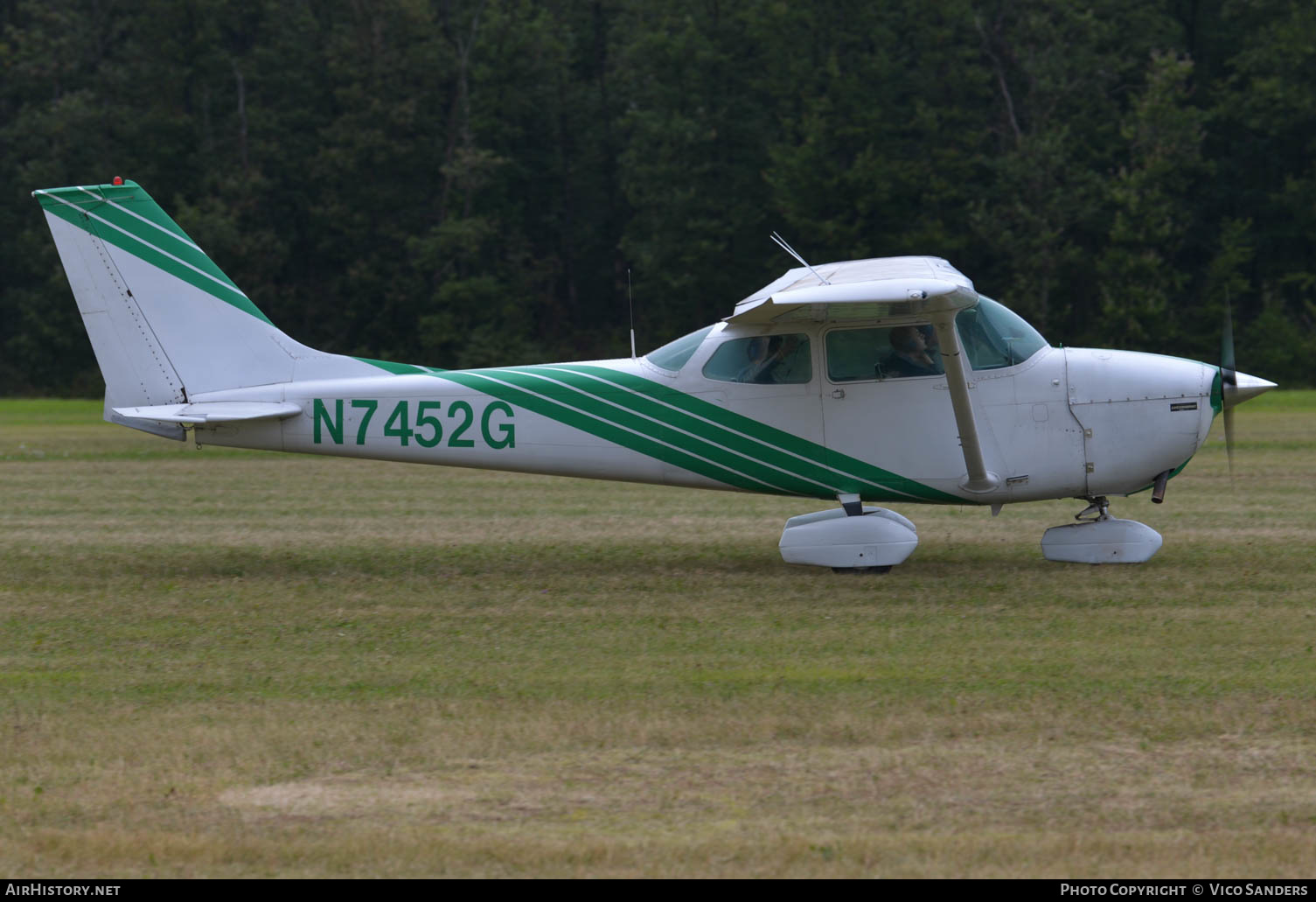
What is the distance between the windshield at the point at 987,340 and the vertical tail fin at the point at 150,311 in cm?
456

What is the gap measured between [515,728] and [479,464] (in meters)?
4.51

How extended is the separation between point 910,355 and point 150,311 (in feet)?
18.6

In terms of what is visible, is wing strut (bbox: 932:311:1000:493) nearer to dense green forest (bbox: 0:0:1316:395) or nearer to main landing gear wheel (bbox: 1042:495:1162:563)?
main landing gear wheel (bbox: 1042:495:1162:563)

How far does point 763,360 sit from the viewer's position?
409 inches

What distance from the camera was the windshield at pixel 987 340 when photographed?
1015cm

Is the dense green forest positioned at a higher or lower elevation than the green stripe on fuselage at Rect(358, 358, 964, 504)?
higher

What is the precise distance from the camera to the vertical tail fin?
10508 mm

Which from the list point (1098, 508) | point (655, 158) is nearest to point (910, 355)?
point (1098, 508)

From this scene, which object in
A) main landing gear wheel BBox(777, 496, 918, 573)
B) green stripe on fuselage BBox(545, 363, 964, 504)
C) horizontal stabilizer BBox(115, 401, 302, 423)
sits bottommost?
main landing gear wheel BBox(777, 496, 918, 573)

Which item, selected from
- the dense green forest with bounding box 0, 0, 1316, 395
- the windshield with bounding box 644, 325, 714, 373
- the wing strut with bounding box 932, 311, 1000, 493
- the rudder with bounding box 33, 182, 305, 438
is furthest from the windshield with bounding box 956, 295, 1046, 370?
the dense green forest with bounding box 0, 0, 1316, 395

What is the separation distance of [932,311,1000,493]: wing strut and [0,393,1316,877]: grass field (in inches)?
28.9

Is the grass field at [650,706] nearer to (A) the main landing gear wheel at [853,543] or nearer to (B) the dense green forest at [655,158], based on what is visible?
(A) the main landing gear wheel at [853,543]

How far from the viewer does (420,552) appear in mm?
11969

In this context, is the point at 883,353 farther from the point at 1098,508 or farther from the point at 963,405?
the point at 1098,508
